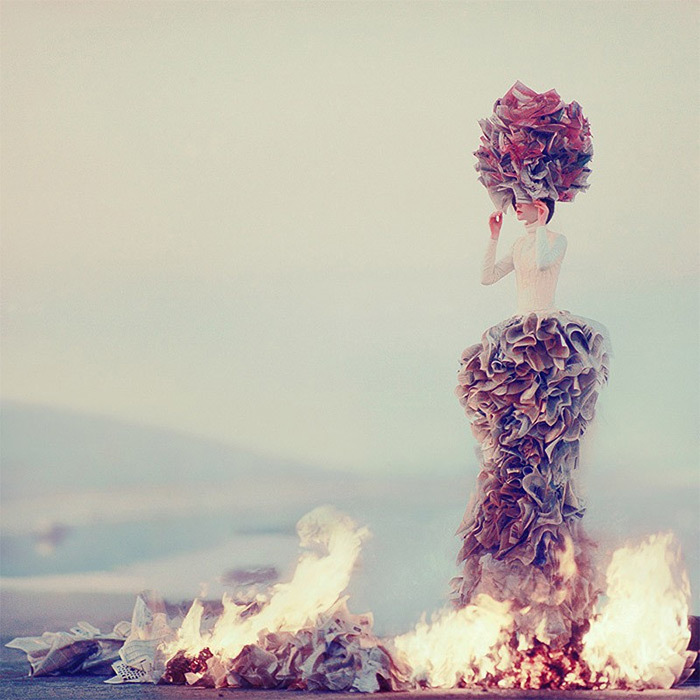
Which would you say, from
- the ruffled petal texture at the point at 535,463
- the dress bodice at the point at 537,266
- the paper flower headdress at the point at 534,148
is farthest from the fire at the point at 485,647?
the paper flower headdress at the point at 534,148

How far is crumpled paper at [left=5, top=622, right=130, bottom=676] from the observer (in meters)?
15.0

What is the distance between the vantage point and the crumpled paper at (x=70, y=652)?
49.4ft

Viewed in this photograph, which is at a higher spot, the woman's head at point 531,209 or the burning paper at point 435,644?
the woman's head at point 531,209

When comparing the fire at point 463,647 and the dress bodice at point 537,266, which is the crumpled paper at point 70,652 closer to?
the fire at point 463,647

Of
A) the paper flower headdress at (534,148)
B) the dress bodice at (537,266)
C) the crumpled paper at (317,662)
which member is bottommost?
the crumpled paper at (317,662)

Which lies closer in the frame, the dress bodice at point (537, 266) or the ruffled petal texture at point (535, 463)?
the ruffled petal texture at point (535, 463)

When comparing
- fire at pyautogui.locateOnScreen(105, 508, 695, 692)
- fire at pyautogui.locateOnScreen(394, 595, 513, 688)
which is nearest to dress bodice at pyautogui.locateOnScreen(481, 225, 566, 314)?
fire at pyautogui.locateOnScreen(105, 508, 695, 692)

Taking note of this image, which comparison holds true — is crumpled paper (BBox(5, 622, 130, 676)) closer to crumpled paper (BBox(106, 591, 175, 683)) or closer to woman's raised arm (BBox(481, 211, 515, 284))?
crumpled paper (BBox(106, 591, 175, 683))

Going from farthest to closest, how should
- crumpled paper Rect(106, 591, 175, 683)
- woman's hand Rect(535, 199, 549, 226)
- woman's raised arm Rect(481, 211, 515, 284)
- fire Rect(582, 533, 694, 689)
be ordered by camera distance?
1. crumpled paper Rect(106, 591, 175, 683)
2. woman's raised arm Rect(481, 211, 515, 284)
3. woman's hand Rect(535, 199, 549, 226)
4. fire Rect(582, 533, 694, 689)

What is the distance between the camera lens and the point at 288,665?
1355cm

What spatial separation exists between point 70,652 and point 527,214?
594 centimetres

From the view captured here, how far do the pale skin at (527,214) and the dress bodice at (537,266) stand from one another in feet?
0.29

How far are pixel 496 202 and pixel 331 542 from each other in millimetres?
3425

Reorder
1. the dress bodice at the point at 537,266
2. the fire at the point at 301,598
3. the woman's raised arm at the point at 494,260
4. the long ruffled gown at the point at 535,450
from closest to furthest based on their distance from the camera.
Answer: the long ruffled gown at the point at 535,450, the dress bodice at the point at 537,266, the woman's raised arm at the point at 494,260, the fire at the point at 301,598
